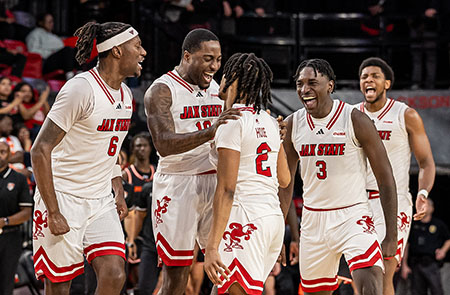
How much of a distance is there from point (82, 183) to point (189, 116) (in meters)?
0.95

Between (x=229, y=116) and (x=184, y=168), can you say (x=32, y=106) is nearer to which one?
(x=184, y=168)

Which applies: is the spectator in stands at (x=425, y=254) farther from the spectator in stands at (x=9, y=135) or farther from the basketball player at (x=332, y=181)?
the spectator in stands at (x=9, y=135)

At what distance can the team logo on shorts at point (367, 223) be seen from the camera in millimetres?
5820

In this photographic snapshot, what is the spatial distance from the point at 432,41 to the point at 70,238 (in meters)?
9.78

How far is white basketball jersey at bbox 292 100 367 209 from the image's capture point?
600 cm

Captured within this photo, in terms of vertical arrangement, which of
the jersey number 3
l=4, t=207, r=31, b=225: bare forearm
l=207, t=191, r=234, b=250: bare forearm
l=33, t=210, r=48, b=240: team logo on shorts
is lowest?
l=4, t=207, r=31, b=225: bare forearm

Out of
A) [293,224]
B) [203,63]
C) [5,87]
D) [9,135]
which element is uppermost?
[203,63]

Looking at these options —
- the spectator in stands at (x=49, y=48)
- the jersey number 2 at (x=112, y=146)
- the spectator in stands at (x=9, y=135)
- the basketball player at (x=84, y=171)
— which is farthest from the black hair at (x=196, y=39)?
the spectator in stands at (x=49, y=48)

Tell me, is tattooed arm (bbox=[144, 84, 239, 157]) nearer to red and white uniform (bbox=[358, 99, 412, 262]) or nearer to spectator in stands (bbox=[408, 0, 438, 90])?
red and white uniform (bbox=[358, 99, 412, 262])

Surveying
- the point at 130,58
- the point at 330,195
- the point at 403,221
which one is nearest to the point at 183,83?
the point at 130,58

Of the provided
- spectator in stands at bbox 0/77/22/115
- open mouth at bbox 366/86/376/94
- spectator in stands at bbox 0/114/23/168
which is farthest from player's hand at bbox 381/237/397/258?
spectator in stands at bbox 0/77/22/115

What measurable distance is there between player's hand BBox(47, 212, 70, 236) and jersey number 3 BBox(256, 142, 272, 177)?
1361mm

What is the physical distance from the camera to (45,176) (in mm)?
5168

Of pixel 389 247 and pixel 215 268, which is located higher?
pixel 215 268
